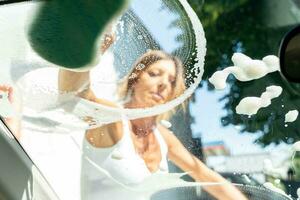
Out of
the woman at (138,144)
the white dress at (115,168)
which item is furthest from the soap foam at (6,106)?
the white dress at (115,168)

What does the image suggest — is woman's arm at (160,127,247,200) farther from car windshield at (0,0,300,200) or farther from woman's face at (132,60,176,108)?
woman's face at (132,60,176,108)

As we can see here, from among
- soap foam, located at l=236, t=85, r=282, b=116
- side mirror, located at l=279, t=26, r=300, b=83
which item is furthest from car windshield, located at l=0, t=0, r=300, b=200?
side mirror, located at l=279, t=26, r=300, b=83

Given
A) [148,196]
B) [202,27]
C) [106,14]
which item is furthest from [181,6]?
[148,196]

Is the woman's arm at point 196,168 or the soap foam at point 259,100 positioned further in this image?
the woman's arm at point 196,168

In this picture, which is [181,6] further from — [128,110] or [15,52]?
[15,52]

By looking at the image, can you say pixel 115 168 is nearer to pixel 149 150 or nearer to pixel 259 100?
pixel 149 150

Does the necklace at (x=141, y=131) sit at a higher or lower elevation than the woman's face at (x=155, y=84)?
lower

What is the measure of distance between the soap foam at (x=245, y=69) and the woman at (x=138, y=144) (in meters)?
0.21

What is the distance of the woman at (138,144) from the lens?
2.74 meters

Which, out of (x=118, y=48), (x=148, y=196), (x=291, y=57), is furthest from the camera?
A: (x=148, y=196)

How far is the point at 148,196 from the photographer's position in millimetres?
3141

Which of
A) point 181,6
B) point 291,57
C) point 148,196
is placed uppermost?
point 291,57

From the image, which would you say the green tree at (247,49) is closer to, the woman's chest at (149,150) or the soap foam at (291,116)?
the soap foam at (291,116)

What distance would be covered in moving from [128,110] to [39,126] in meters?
0.54
